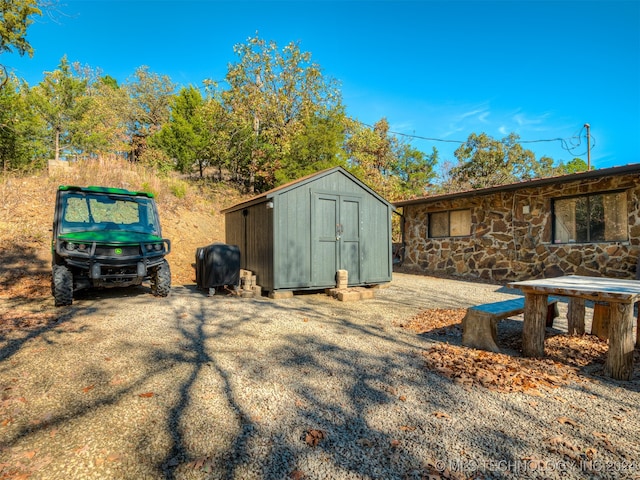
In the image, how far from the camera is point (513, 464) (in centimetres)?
198

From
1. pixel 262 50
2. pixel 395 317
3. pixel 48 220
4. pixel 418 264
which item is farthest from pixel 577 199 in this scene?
pixel 262 50

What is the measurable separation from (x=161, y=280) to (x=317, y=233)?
3366 mm

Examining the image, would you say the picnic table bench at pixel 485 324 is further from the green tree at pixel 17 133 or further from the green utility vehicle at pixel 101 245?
the green tree at pixel 17 133

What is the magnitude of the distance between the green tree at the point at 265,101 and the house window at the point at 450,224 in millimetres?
9912

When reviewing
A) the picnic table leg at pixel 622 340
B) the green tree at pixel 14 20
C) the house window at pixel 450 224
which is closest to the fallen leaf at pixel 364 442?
the picnic table leg at pixel 622 340

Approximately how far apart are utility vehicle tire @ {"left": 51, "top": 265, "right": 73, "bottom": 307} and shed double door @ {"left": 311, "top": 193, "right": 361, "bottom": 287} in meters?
4.45

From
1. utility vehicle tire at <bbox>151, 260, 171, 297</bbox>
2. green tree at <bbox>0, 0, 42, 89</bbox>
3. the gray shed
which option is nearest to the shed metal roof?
the gray shed

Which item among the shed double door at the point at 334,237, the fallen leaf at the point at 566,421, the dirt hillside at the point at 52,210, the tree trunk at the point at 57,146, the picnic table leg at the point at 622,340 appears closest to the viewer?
the fallen leaf at the point at 566,421

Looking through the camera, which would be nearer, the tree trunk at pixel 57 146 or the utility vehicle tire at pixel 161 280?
the utility vehicle tire at pixel 161 280

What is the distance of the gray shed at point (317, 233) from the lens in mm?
7355

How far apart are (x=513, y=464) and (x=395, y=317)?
3.74 metres

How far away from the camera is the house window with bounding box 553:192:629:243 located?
839 cm

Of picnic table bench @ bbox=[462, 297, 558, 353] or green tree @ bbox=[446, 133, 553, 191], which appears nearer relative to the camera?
picnic table bench @ bbox=[462, 297, 558, 353]

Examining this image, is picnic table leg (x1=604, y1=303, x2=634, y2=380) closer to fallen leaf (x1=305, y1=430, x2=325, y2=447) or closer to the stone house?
fallen leaf (x1=305, y1=430, x2=325, y2=447)
